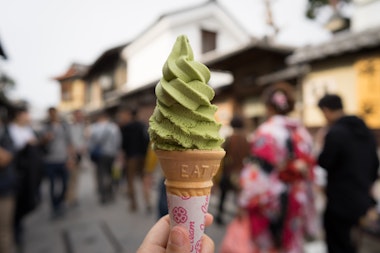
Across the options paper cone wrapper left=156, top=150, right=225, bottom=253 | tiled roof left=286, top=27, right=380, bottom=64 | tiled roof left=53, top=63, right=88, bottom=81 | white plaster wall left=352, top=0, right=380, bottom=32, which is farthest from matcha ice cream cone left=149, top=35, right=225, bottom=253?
tiled roof left=53, top=63, right=88, bottom=81

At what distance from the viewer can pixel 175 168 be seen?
135 centimetres

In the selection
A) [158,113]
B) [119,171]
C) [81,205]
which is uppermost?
[158,113]

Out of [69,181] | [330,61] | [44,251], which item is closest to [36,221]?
[69,181]

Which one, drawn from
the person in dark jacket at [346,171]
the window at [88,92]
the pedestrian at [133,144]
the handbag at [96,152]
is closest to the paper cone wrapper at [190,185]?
the person in dark jacket at [346,171]

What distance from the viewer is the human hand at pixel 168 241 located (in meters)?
1.20

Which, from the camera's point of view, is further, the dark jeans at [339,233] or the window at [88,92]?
the window at [88,92]

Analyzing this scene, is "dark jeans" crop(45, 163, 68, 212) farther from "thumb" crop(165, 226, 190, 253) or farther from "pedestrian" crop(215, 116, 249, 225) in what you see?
"thumb" crop(165, 226, 190, 253)

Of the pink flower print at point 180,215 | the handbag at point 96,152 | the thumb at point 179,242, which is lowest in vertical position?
the handbag at point 96,152

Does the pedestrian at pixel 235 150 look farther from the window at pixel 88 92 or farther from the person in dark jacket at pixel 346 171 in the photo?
the window at pixel 88 92

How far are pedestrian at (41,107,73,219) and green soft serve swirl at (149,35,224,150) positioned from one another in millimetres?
5229

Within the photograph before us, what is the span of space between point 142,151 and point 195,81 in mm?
5071

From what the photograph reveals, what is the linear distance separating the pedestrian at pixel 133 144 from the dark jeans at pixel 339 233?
3887 millimetres

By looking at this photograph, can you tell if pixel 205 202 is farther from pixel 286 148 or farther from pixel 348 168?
pixel 348 168

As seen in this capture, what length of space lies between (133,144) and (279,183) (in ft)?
12.2
